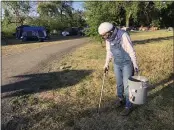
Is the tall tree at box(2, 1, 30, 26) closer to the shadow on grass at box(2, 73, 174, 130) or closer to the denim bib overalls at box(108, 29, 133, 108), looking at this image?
the shadow on grass at box(2, 73, 174, 130)

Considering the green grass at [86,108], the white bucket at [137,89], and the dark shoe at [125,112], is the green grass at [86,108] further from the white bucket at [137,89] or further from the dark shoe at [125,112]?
the white bucket at [137,89]

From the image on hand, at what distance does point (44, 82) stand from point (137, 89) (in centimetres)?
428

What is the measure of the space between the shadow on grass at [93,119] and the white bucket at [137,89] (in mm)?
406

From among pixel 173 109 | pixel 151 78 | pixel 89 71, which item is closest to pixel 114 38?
pixel 173 109

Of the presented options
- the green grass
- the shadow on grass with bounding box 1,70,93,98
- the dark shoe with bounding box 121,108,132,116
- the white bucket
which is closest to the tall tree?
the shadow on grass with bounding box 1,70,93,98

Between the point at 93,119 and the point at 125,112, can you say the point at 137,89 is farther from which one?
the point at 93,119

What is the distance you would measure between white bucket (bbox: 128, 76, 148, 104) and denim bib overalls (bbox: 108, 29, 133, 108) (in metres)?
0.17

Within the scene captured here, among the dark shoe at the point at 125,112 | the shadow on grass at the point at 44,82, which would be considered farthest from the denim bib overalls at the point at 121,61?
the shadow on grass at the point at 44,82

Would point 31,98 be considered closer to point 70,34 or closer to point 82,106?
point 82,106

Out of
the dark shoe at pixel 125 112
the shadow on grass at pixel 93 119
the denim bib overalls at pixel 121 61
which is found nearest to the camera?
the shadow on grass at pixel 93 119

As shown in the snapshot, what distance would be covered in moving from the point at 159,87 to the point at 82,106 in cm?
299

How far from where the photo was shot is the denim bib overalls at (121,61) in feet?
22.8

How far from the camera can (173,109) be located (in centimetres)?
796

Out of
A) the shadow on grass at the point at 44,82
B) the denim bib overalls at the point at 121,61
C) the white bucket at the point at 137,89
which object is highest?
the denim bib overalls at the point at 121,61
